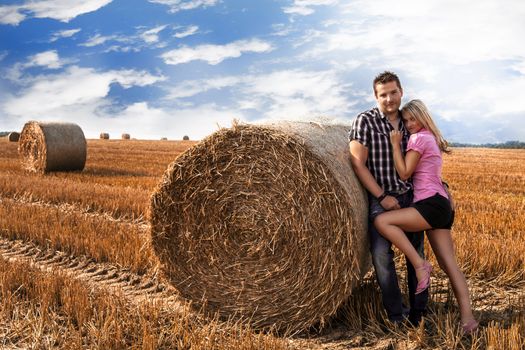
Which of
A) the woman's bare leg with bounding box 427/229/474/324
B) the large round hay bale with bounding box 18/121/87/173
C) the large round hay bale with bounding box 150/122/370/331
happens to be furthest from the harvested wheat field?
the large round hay bale with bounding box 18/121/87/173

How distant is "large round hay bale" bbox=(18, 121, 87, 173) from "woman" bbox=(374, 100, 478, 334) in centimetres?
1316

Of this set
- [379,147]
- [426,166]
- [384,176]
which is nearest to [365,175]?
[384,176]

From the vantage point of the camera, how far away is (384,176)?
4551mm

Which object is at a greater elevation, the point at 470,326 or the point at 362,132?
the point at 362,132

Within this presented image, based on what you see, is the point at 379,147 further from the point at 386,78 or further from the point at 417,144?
the point at 386,78

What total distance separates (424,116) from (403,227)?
95 cm

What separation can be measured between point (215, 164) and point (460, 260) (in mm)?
3095

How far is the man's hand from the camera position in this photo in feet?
14.8

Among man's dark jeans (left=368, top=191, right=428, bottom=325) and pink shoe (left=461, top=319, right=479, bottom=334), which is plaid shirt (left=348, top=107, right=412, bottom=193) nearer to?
man's dark jeans (left=368, top=191, right=428, bottom=325)

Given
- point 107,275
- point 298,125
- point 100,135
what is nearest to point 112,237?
point 107,275

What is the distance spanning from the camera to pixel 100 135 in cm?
4541

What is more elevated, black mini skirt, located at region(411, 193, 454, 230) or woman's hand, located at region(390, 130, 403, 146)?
woman's hand, located at region(390, 130, 403, 146)

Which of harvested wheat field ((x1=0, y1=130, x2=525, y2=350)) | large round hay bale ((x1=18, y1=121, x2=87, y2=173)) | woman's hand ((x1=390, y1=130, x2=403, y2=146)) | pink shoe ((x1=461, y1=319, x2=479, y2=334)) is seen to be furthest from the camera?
large round hay bale ((x1=18, y1=121, x2=87, y2=173))

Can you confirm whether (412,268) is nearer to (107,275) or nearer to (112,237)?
(107,275)
